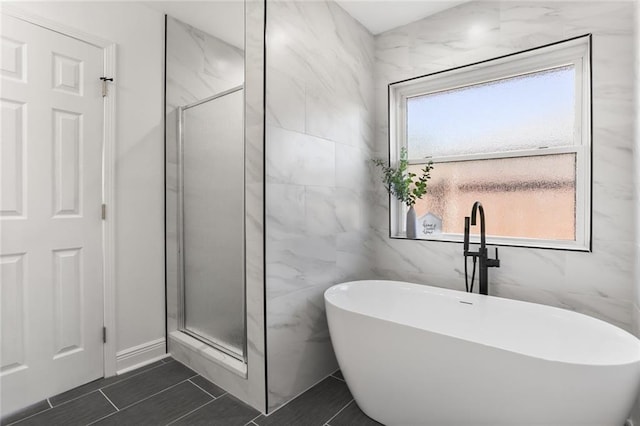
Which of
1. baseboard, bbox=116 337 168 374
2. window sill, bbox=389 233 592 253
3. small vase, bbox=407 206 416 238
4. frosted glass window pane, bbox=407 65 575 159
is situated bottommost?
baseboard, bbox=116 337 168 374

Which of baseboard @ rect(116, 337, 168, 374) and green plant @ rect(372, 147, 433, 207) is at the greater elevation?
green plant @ rect(372, 147, 433, 207)

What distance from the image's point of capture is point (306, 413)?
5.82 feet

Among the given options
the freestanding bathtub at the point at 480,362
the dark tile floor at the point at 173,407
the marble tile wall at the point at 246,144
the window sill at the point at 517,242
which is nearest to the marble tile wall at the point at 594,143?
the window sill at the point at 517,242

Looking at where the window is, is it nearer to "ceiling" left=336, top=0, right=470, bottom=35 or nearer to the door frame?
"ceiling" left=336, top=0, right=470, bottom=35

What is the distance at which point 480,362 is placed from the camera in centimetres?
128

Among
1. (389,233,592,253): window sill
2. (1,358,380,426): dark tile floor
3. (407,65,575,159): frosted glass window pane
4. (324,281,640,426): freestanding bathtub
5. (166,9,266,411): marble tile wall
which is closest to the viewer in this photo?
(324,281,640,426): freestanding bathtub

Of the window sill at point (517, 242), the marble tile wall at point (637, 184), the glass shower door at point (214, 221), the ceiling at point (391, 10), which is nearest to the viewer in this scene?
the marble tile wall at point (637, 184)

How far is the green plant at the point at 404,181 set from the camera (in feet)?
7.99

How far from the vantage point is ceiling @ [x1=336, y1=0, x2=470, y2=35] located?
225cm

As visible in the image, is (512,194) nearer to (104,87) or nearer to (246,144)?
(246,144)

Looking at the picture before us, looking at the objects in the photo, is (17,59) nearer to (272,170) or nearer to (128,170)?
(128,170)

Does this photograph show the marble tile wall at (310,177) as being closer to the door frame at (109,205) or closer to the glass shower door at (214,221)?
the glass shower door at (214,221)

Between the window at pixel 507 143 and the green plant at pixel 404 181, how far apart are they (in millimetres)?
80

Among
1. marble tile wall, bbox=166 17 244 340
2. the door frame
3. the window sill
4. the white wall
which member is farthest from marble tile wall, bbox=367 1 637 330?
the door frame
